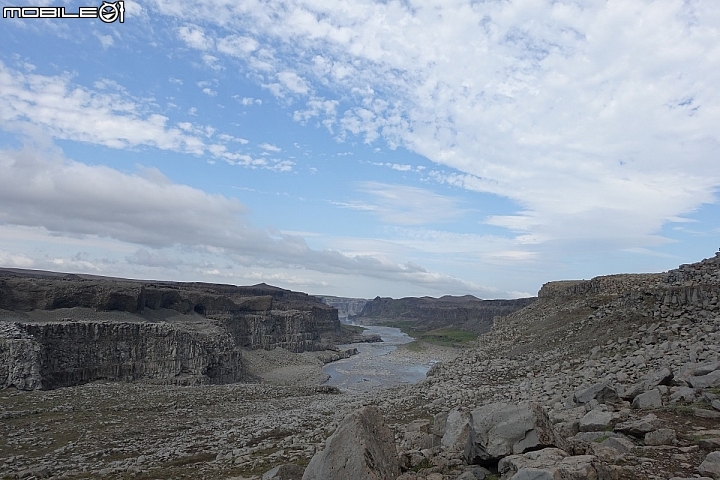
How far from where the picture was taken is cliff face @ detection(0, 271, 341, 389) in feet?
127

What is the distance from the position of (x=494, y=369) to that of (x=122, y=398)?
24818mm

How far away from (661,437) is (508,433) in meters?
2.82

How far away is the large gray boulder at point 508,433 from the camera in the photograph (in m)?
7.50

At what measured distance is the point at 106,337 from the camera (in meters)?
46.1

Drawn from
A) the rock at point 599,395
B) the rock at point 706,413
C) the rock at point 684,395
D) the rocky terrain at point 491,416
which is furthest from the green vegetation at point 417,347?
the rock at point 706,413

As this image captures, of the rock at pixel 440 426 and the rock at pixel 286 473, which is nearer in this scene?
the rock at pixel 286 473

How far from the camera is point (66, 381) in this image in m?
41.2

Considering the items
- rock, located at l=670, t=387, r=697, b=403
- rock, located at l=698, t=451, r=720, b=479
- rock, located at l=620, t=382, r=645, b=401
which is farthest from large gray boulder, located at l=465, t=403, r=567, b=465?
rock, located at l=620, t=382, r=645, b=401

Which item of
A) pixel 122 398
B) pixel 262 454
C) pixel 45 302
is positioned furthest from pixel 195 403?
pixel 45 302

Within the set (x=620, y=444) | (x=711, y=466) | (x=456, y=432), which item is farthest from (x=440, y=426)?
(x=711, y=466)

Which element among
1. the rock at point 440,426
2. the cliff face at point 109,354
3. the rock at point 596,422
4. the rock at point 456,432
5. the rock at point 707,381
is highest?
the rock at point 707,381

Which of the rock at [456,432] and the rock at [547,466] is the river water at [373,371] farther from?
the rock at [547,466]

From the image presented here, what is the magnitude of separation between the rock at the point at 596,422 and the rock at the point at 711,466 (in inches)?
113

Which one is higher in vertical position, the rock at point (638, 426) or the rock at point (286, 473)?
the rock at point (638, 426)
